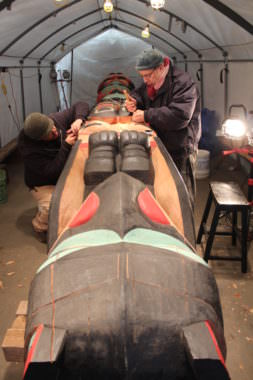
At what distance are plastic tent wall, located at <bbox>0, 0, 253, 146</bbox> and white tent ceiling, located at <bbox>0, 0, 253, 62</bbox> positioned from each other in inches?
0.7

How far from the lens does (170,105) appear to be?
2.78m

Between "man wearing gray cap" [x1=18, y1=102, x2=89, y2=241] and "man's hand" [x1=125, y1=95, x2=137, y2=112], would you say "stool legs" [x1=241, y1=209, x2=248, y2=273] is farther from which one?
"man wearing gray cap" [x1=18, y1=102, x2=89, y2=241]

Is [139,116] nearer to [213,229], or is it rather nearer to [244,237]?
[213,229]

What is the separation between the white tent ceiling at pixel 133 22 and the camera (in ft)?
14.5

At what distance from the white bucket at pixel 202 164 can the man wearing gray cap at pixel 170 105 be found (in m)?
2.33

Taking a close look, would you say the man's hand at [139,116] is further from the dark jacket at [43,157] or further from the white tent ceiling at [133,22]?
the white tent ceiling at [133,22]

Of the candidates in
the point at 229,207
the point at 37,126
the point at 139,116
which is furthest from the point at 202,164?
the point at 37,126

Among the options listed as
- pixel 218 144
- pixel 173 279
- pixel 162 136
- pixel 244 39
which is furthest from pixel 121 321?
pixel 218 144

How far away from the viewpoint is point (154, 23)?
7.61 m

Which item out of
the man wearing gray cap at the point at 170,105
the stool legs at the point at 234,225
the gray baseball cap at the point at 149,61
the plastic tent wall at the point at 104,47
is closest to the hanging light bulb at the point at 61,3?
the plastic tent wall at the point at 104,47

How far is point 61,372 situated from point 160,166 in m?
1.54

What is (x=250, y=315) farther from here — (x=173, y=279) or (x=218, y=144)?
(x=218, y=144)

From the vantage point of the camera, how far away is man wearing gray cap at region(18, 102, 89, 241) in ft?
9.34

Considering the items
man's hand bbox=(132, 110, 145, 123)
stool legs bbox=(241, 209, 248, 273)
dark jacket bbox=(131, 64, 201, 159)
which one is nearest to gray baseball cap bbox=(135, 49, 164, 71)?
dark jacket bbox=(131, 64, 201, 159)
